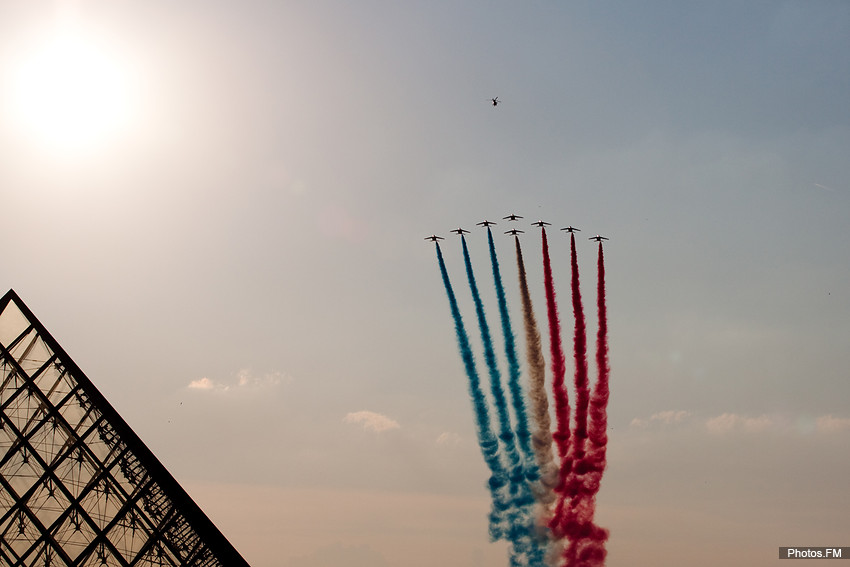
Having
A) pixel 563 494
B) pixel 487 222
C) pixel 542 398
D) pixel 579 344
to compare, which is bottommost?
pixel 563 494

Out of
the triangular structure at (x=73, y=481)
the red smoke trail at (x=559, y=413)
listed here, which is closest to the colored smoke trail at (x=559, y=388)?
the red smoke trail at (x=559, y=413)

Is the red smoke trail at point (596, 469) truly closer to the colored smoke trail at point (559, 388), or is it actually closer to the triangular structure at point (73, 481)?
the colored smoke trail at point (559, 388)

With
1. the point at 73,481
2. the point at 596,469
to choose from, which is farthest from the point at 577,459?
the point at 73,481

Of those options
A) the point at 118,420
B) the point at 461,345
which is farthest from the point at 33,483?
the point at 461,345

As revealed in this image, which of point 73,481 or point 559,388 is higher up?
point 559,388

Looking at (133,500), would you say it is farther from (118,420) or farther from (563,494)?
(563,494)

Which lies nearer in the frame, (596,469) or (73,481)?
(73,481)

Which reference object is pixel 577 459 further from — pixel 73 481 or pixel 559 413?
pixel 73 481

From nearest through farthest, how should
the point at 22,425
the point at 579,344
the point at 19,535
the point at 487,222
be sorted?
the point at 19,535 → the point at 22,425 → the point at 579,344 → the point at 487,222
